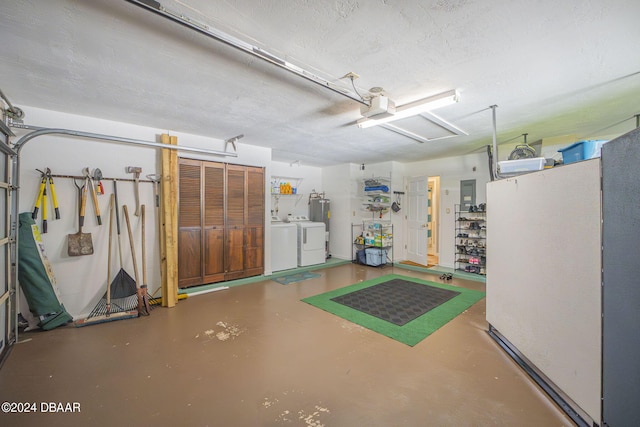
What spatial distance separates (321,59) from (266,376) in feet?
9.18

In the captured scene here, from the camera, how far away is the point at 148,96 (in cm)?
284

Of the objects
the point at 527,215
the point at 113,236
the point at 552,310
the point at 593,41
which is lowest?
the point at 552,310

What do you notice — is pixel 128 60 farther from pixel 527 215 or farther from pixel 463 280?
pixel 463 280

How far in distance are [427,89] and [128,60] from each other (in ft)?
9.42

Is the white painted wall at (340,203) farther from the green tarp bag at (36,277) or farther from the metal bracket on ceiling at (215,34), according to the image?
the green tarp bag at (36,277)

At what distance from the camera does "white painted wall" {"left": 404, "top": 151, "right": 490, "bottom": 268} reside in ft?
18.5

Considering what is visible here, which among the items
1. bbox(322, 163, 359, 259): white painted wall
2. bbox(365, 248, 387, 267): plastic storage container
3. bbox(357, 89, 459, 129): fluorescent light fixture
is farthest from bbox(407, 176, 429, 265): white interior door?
bbox(357, 89, 459, 129): fluorescent light fixture

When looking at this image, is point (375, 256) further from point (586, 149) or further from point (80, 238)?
point (80, 238)

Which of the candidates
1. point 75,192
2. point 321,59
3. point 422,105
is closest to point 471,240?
point 422,105

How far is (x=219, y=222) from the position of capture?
184 inches

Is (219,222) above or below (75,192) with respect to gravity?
below

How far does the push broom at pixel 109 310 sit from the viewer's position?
315cm

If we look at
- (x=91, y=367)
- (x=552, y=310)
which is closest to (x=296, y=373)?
(x=91, y=367)

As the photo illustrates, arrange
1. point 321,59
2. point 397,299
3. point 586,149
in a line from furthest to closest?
point 397,299, point 321,59, point 586,149
